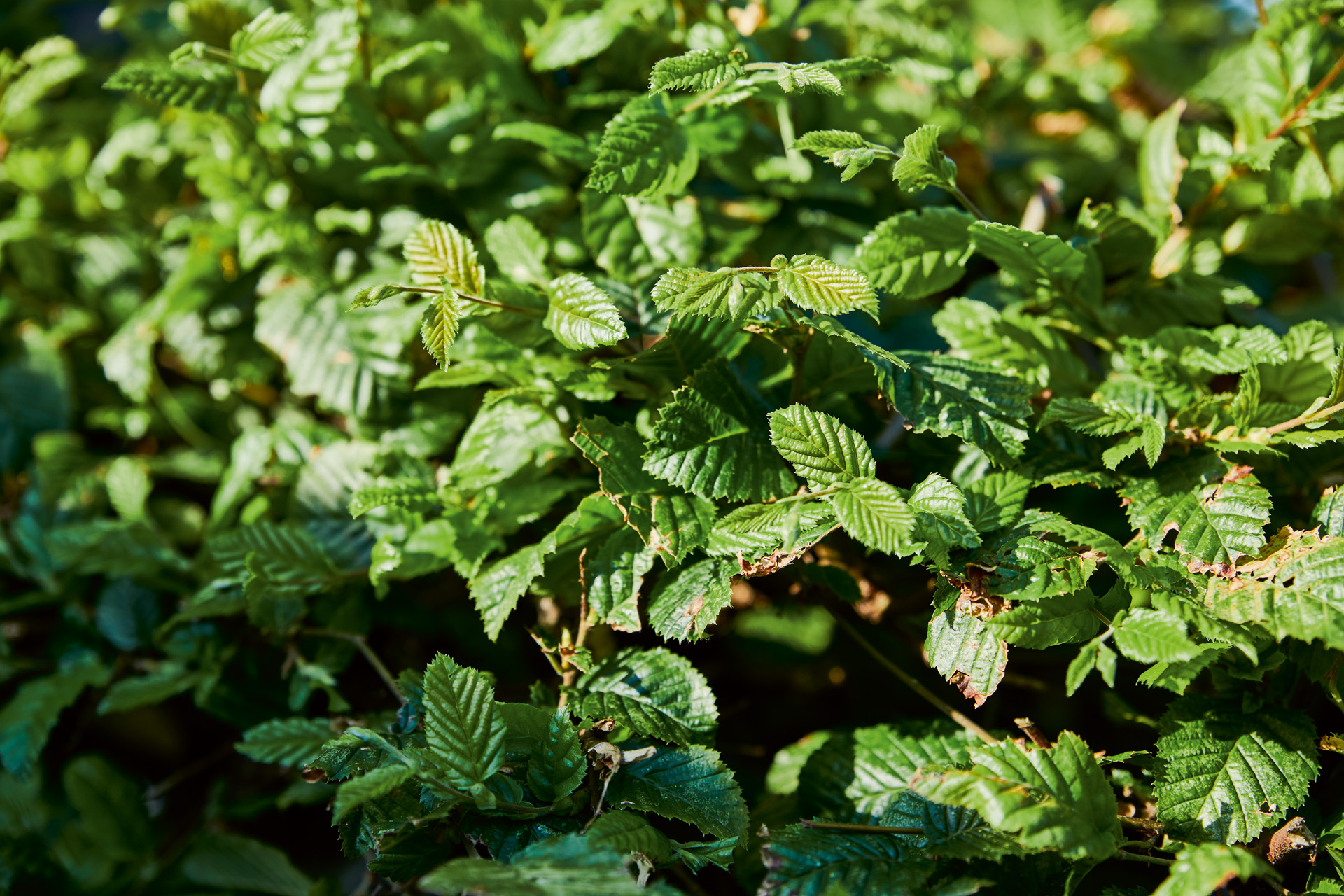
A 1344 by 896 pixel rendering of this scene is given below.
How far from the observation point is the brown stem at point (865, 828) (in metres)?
0.90

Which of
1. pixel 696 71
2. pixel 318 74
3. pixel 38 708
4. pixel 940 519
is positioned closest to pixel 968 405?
pixel 940 519

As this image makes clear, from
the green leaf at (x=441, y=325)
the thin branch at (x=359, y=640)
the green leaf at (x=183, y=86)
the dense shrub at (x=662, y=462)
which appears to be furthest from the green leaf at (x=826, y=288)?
the green leaf at (x=183, y=86)

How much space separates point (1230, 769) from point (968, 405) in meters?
0.45

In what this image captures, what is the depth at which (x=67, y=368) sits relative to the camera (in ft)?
5.32

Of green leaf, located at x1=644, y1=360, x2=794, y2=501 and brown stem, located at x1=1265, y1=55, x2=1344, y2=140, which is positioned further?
brown stem, located at x1=1265, y1=55, x2=1344, y2=140

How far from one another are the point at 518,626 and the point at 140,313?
0.86m

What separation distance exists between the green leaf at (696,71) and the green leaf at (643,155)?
0.07 m

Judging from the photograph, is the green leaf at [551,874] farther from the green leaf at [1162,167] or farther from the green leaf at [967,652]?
the green leaf at [1162,167]

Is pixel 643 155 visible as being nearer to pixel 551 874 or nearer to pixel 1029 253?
pixel 1029 253

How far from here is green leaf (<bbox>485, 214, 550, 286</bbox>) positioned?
3.60 ft

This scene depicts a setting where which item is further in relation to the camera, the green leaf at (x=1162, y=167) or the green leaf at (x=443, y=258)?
the green leaf at (x=1162, y=167)

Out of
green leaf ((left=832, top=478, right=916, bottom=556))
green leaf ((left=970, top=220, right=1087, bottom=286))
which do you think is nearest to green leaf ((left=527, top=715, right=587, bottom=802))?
green leaf ((left=832, top=478, right=916, bottom=556))

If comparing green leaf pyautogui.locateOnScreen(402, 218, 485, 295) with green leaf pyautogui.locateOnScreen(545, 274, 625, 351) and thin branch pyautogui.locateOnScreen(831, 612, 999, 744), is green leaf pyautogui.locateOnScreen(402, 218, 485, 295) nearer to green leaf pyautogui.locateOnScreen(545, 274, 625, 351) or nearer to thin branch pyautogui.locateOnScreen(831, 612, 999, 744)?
green leaf pyautogui.locateOnScreen(545, 274, 625, 351)

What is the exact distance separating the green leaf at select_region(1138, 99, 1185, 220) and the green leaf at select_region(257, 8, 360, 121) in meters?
1.12
